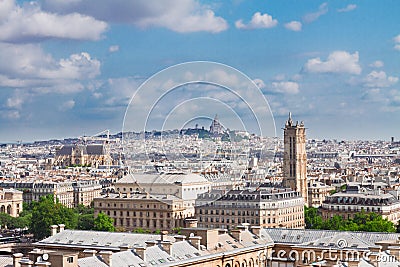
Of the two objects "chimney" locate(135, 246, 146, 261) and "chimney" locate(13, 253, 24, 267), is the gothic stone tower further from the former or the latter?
"chimney" locate(13, 253, 24, 267)

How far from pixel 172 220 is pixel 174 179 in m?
29.4

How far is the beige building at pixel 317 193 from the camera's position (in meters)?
95.9

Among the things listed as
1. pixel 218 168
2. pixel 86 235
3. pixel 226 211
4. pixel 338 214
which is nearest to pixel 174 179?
pixel 218 168

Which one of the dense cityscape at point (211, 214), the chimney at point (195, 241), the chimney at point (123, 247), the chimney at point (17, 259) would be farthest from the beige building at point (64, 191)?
the chimney at point (17, 259)

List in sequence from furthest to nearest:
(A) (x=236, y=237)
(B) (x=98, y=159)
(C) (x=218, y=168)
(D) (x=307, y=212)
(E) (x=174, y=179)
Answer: (B) (x=98, y=159) < (D) (x=307, y=212) < (E) (x=174, y=179) < (C) (x=218, y=168) < (A) (x=236, y=237)

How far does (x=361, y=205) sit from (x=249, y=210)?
1019 cm

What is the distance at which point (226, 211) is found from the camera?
2862 inches

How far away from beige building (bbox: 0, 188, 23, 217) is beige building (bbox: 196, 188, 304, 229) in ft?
A: 104

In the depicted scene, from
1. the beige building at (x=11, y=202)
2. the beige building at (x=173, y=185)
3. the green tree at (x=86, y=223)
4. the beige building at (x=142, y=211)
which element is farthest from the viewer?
the beige building at (x=11, y=202)

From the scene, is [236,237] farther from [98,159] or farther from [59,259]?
[98,159]

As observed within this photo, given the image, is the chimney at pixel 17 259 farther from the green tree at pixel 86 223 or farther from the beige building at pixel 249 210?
the green tree at pixel 86 223

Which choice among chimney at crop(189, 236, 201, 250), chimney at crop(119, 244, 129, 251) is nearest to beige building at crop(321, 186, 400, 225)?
chimney at crop(119, 244, 129, 251)

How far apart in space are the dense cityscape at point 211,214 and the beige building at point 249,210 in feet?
0.27

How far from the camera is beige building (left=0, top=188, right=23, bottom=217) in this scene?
9756cm
